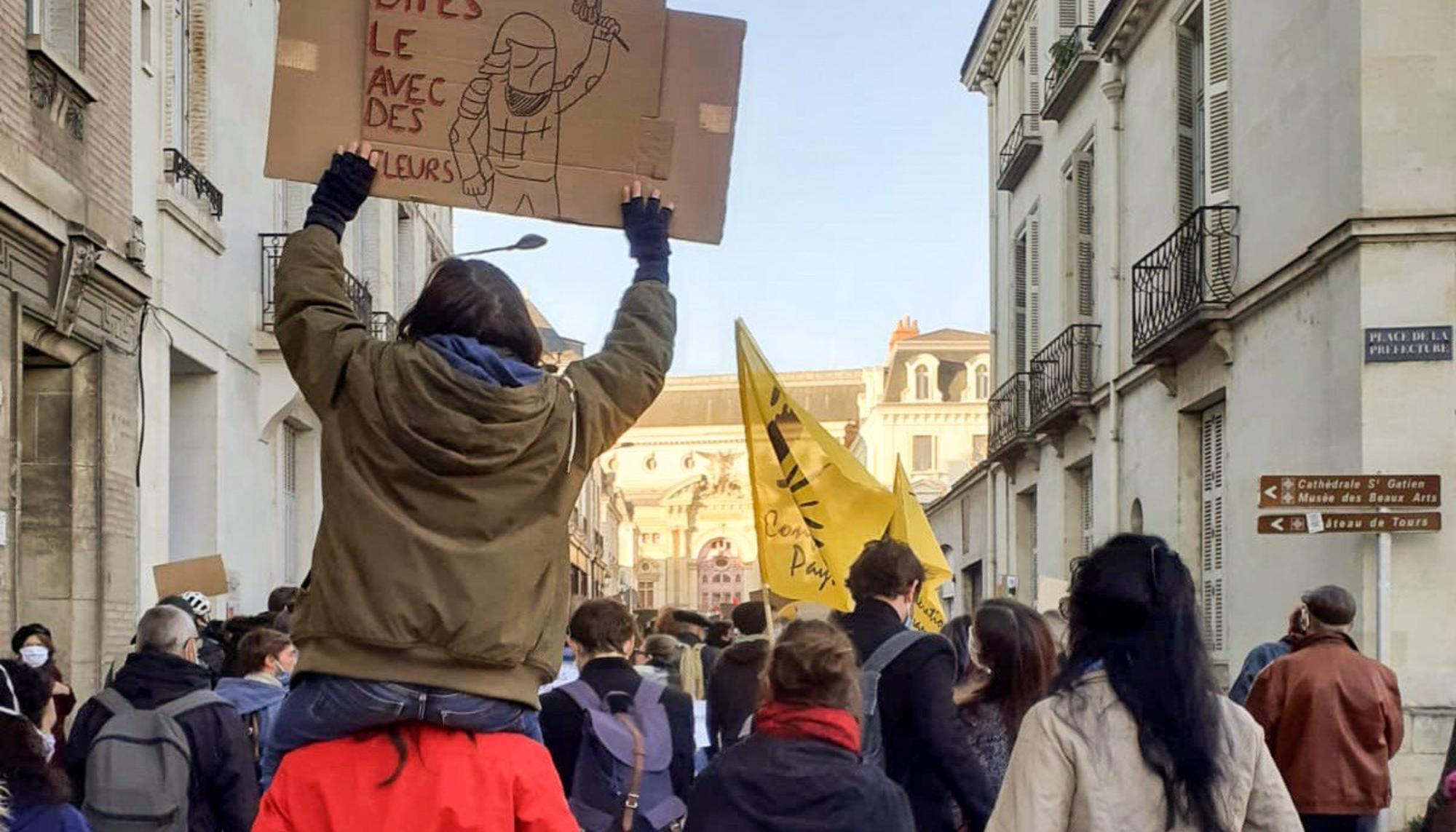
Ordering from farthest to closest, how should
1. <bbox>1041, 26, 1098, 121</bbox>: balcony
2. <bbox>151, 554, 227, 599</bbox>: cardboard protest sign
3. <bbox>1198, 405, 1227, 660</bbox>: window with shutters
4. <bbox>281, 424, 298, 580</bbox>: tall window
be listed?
<bbox>1041, 26, 1098, 121</bbox>: balcony
<bbox>281, 424, 298, 580</bbox>: tall window
<bbox>1198, 405, 1227, 660</bbox>: window with shutters
<bbox>151, 554, 227, 599</bbox>: cardboard protest sign

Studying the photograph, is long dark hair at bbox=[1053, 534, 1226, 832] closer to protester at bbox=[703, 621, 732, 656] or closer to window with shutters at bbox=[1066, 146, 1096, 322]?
protester at bbox=[703, 621, 732, 656]

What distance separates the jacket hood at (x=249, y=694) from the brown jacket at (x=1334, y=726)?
15.8 ft

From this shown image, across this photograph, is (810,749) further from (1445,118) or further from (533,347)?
(1445,118)

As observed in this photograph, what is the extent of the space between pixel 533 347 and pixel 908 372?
3750 inches

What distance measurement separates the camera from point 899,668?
20.7 ft

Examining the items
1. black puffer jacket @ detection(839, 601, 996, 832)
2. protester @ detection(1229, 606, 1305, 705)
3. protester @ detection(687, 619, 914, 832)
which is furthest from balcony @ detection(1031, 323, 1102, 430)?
protester @ detection(687, 619, 914, 832)

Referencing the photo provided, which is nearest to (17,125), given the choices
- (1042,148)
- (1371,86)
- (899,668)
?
(899,668)

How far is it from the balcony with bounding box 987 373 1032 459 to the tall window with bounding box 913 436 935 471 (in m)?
61.5

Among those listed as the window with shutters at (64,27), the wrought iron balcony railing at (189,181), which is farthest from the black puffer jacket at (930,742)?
the wrought iron balcony railing at (189,181)

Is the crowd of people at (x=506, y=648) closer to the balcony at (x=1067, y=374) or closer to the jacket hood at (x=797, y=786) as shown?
the jacket hood at (x=797, y=786)

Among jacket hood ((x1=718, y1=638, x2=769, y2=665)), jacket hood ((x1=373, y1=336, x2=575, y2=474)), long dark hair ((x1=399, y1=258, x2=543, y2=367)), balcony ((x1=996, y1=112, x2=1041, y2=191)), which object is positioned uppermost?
balcony ((x1=996, y1=112, x2=1041, y2=191))

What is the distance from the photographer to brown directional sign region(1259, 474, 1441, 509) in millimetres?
12914

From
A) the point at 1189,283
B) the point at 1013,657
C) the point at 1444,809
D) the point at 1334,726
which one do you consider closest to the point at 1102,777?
the point at 1444,809

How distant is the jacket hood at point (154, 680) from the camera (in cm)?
672
